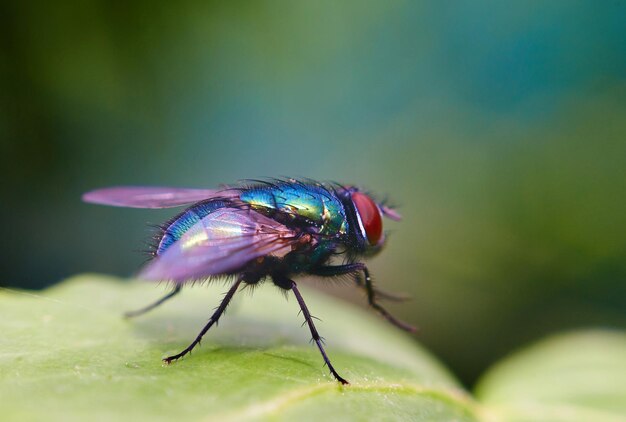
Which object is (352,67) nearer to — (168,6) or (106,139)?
(168,6)

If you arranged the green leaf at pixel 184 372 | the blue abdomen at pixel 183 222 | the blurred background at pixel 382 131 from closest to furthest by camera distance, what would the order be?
the green leaf at pixel 184 372 < the blue abdomen at pixel 183 222 < the blurred background at pixel 382 131

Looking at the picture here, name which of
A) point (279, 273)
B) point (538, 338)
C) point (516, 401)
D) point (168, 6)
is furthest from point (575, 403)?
point (168, 6)

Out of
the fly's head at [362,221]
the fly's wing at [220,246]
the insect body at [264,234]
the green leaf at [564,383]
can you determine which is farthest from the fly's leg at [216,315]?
the green leaf at [564,383]

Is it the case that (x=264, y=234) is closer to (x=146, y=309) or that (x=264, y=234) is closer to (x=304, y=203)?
(x=304, y=203)

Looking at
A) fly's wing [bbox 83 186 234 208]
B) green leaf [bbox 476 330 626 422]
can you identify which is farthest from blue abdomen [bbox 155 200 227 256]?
green leaf [bbox 476 330 626 422]

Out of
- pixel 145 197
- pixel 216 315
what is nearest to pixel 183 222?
pixel 216 315

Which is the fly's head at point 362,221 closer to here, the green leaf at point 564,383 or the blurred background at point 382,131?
the green leaf at point 564,383

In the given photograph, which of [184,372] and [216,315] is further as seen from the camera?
[216,315]
